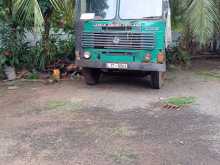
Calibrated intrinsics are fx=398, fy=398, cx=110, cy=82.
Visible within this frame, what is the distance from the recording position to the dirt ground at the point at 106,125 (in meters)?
4.85

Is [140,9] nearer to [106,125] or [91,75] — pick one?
[91,75]

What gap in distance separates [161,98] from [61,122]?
2.45 m

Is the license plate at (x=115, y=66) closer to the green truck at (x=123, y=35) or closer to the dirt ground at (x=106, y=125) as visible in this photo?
the green truck at (x=123, y=35)

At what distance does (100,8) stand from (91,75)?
153 centimetres

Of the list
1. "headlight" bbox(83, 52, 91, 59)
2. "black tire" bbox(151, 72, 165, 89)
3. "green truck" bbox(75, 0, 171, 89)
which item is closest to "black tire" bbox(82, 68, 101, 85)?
"green truck" bbox(75, 0, 171, 89)

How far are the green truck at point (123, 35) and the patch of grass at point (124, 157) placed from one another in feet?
10.9

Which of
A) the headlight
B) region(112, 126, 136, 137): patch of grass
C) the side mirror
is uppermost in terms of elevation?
the side mirror

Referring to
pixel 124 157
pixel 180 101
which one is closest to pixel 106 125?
pixel 124 157

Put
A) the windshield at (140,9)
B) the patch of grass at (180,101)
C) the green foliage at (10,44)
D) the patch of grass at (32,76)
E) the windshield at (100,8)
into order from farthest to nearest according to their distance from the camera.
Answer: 1. the patch of grass at (32,76)
2. the green foliage at (10,44)
3. the windshield at (100,8)
4. the windshield at (140,9)
5. the patch of grass at (180,101)

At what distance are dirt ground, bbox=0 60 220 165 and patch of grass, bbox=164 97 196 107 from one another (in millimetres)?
183

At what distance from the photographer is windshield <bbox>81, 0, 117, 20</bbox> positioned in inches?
327

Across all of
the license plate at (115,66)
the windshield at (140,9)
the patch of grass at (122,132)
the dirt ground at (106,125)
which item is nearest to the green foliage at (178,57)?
the dirt ground at (106,125)

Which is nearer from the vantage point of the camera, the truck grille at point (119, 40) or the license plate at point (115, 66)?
the truck grille at point (119, 40)

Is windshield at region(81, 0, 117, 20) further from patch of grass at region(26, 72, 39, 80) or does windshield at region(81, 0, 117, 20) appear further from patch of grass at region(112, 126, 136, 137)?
patch of grass at region(112, 126, 136, 137)
